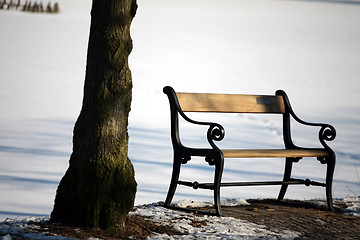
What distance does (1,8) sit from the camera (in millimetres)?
23438

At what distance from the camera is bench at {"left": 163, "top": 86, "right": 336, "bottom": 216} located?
5.52 meters

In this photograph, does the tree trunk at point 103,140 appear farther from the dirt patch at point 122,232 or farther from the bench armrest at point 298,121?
the bench armrest at point 298,121

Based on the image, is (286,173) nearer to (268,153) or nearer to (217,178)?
(268,153)

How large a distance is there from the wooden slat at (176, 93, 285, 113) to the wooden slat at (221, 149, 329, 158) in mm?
633

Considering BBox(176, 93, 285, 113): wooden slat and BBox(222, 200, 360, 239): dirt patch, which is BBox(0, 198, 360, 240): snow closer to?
BBox(222, 200, 360, 239): dirt patch

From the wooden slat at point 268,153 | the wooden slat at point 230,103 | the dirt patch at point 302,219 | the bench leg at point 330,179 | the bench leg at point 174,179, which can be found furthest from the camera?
the bench leg at point 330,179

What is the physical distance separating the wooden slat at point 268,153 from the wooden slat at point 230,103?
63 centimetres

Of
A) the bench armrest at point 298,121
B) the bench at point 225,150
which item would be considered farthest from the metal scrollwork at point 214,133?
the bench armrest at point 298,121

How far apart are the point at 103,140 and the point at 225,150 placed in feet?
→ 4.65

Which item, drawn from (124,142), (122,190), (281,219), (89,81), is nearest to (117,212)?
(122,190)

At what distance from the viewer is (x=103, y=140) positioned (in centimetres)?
462

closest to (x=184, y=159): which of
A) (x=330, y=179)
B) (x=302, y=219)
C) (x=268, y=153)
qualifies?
(x=268, y=153)

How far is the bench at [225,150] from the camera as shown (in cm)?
552

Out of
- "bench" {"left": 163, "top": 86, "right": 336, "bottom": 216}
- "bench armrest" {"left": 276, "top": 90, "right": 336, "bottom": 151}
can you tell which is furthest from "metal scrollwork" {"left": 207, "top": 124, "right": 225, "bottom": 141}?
"bench armrest" {"left": 276, "top": 90, "right": 336, "bottom": 151}
